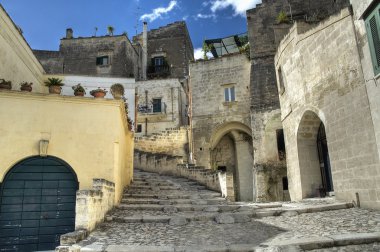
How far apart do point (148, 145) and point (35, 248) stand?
14201 millimetres

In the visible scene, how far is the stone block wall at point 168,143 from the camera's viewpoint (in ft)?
70.6

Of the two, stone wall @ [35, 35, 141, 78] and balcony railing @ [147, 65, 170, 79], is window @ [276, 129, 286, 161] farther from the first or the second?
stone wall @ [35, 35, 141, 78]

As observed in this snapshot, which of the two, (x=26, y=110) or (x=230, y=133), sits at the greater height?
(x=230, y=133)

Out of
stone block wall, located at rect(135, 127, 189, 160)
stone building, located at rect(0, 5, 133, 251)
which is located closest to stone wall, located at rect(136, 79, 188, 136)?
stone block wall, located at rect(135, 127, 189, 160)

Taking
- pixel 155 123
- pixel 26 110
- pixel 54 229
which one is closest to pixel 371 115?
pixel 54 229

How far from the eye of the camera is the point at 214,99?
69.1ft

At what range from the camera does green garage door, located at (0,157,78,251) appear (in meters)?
7.44

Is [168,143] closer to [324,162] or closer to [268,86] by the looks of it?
[268,86]

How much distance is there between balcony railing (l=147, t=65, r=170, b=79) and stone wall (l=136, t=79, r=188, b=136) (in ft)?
14.6

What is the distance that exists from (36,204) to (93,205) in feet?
5.84

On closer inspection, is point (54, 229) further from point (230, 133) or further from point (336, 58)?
point (230, 133)

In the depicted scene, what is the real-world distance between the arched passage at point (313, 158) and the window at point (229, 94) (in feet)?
30.3

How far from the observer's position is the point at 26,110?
8328 mm

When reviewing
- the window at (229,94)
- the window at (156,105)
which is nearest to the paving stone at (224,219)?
the window at (229,94)
